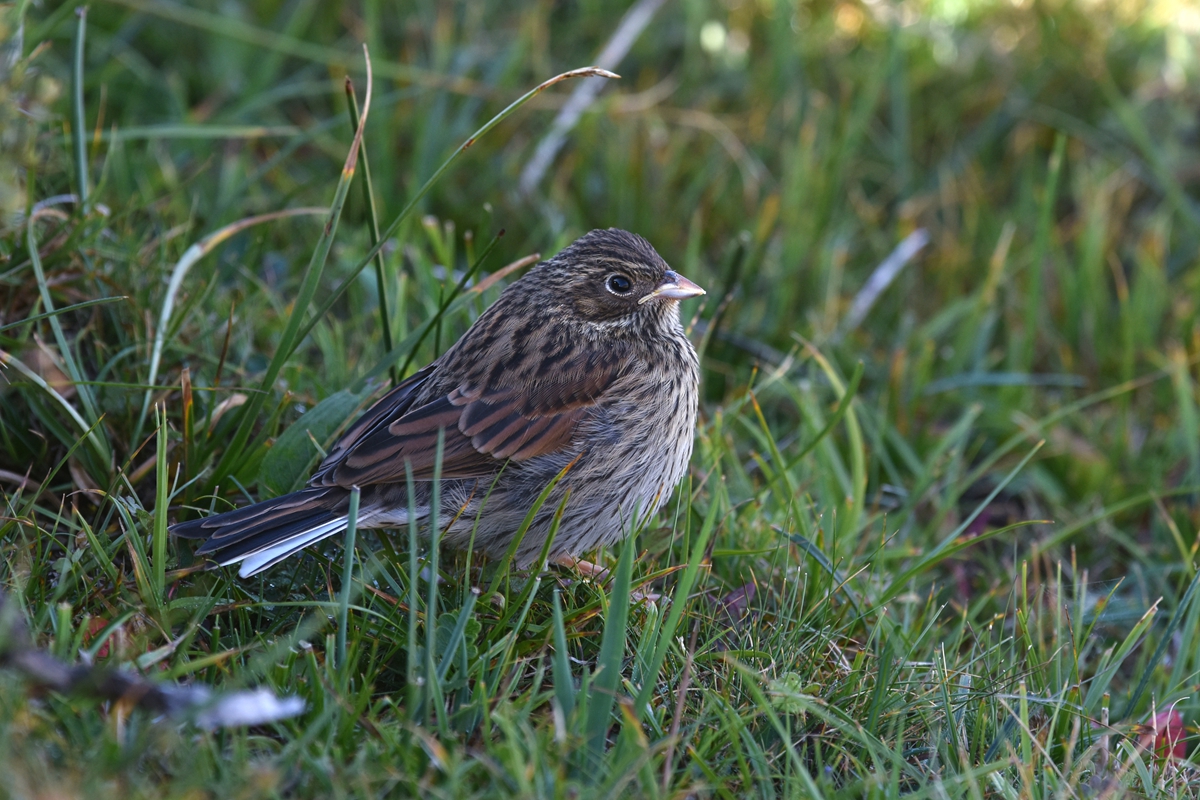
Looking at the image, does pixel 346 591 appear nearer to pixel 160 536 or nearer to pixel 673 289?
pixel 160 536

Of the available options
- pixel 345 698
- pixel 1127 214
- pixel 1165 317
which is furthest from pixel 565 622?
pixel 1127 214

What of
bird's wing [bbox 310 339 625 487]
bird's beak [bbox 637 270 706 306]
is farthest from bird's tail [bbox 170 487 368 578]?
bird's beak [bbox 637 270 706 306]

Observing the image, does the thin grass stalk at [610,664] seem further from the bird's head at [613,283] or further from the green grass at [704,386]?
the bird's head at [613,283]

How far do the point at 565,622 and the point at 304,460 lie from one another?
0.96 metres

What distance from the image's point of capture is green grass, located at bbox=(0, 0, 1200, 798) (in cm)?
274

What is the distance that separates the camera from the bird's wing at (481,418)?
3.36m

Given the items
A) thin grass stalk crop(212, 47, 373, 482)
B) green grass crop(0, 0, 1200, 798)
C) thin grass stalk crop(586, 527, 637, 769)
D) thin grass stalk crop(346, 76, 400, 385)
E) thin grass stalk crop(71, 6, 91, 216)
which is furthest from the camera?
thin grass stalk crop(71, 6, 91, 216)

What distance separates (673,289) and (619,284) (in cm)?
17

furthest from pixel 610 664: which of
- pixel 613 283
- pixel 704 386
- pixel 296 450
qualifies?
pixel 704 386

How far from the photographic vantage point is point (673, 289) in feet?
12.9

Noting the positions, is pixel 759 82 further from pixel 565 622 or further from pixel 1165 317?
pixel 565 622

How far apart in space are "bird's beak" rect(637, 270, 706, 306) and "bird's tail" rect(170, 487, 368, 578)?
1.24 m

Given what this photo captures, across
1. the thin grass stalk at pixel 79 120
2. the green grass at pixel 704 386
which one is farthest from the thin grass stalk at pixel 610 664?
the thin grass stalk at pixel 79 120

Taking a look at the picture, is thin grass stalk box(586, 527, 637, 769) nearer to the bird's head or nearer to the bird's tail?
the bird's tail
